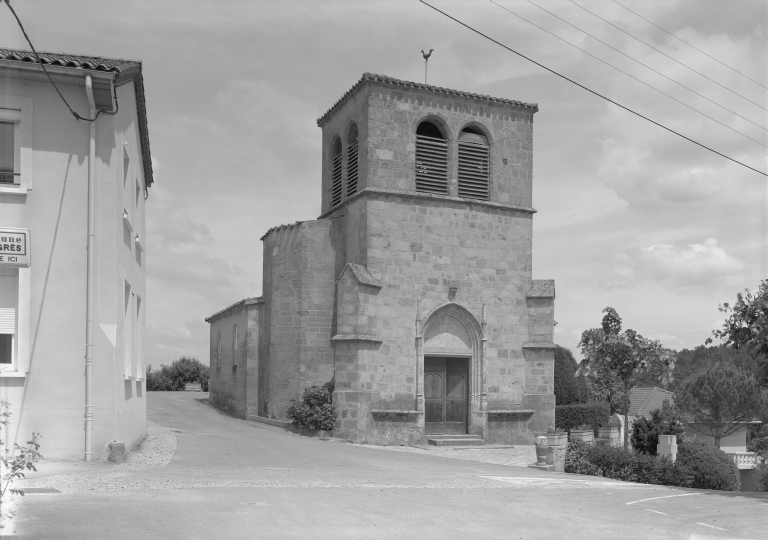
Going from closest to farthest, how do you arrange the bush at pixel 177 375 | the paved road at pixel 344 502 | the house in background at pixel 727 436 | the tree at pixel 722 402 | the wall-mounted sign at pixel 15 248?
1. the paved road at pixel 344 502
2. the wall-mounted sign at pixel 15 248
3. the house in background at pixel 727 436
4. the tree at pixel 722 402
5. the bush at pixel 177 375

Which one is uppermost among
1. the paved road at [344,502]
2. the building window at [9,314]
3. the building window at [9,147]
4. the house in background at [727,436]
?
the building window at [9,147]

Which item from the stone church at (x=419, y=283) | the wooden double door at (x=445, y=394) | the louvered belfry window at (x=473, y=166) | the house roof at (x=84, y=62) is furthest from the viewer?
the louvered belfry window at (x=473, y=166)

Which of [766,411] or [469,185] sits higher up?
[469,185]

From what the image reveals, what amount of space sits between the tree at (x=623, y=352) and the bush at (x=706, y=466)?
191 centimetres

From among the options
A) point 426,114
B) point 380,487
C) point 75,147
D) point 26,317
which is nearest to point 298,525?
point 380,487

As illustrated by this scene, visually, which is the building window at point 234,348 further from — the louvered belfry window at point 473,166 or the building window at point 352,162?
the louvered belfry window at point 473,166

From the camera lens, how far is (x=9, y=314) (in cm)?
1442

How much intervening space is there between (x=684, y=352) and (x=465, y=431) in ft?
251

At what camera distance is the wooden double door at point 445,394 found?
86.1 ft

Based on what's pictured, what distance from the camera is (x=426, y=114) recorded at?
2666 centimetres

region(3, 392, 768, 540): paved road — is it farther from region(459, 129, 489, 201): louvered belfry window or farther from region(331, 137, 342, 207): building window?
region(331, 137, 342, 207): building window

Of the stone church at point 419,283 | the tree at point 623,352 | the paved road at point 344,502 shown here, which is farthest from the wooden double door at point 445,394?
the paved road at point 344,502

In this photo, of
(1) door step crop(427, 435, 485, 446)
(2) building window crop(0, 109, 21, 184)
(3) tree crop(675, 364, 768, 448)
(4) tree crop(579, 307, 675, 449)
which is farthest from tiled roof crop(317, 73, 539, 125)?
(3) tree crop(675, 364, 768, 448)

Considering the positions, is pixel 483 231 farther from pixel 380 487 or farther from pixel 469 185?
pixel 380 487
